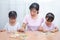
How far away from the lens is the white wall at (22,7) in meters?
2.64

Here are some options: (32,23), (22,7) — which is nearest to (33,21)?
(32,23)

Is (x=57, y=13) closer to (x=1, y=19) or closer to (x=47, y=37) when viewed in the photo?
(x=1, y=19)

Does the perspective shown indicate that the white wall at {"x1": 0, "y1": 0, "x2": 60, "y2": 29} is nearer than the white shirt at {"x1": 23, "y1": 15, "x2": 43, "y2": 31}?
No

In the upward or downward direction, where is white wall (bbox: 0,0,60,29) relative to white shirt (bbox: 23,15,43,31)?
upward

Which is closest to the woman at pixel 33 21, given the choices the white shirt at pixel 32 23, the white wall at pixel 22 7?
the white shirt at pixel 32 23

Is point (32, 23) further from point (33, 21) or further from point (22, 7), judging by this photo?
point (22, 7)

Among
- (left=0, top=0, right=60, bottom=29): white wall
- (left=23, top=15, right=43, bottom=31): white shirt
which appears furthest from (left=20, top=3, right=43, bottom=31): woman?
(left=0, top=0, right=60, bottom=29): white wall

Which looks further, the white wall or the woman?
the white wall

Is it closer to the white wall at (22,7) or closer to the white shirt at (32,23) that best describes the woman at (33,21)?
the white shirt at (32,23)

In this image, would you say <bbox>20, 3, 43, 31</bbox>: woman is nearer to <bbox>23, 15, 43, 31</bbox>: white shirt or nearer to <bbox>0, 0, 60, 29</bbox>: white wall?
<bbox>23, 15, 43, 31</bbox>: white shirt

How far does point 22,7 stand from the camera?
8.74 feet

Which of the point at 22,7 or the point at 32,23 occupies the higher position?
the point at 22,7

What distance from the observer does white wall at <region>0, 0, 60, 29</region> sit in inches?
104

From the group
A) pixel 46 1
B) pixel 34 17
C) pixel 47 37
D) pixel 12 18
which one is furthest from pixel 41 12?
pixel 47 37
